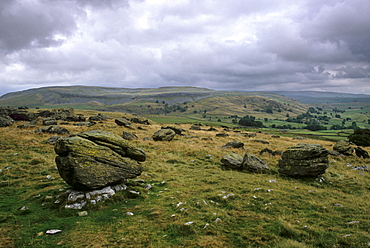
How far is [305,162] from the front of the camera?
2089cm

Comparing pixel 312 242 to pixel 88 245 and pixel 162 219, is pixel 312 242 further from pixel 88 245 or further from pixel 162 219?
pixel 88 245

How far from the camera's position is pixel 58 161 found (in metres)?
13.9

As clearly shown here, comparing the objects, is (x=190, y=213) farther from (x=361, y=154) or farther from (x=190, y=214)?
(x=361, y=154)

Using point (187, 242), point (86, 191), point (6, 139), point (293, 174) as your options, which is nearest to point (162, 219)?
point (187, 242)

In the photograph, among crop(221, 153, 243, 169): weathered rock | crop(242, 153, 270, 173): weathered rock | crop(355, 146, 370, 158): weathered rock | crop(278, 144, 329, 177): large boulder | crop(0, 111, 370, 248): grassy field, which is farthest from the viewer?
crop(355, 146, 370, 158): weathered rock

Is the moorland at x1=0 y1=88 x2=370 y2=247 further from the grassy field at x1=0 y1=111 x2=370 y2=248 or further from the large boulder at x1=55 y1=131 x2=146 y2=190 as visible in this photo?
the large boulder at x1=55 y1=131 x2=146 y2=190

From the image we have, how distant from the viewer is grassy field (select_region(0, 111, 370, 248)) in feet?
30.1

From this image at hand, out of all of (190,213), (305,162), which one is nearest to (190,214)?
(190,213)

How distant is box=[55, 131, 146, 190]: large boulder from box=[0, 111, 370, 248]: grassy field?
1411 mm

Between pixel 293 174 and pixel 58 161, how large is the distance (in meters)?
21.7

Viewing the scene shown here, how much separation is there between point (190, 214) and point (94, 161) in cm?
773

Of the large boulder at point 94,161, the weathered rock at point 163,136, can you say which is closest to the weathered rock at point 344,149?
the weathered rock at point 163,136

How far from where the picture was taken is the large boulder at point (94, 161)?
13383mm

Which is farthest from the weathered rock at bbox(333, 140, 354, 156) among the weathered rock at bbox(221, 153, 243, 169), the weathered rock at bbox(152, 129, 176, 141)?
the weathered rock at bbox(152, 129, 176, 141)
